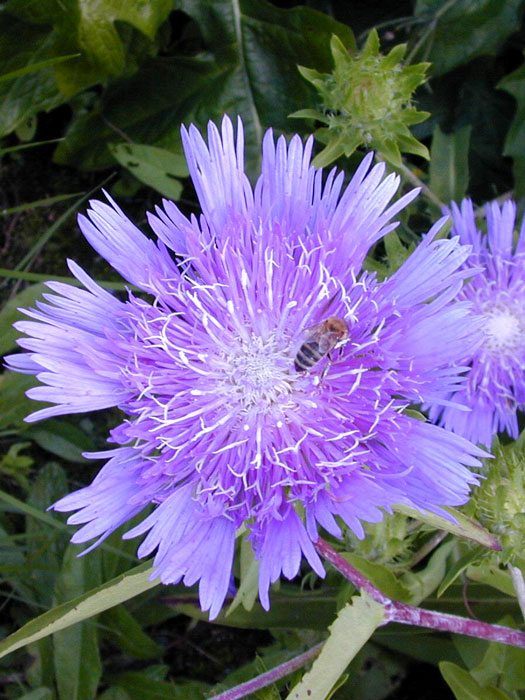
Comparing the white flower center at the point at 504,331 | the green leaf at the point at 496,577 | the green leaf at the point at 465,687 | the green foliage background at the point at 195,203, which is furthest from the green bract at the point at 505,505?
the white flower center at the point at 504,331

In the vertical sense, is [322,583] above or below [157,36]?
below

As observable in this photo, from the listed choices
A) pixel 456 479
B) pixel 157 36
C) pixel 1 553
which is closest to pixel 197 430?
pixel 456 479

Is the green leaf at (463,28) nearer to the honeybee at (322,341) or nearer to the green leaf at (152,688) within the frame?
the honeybee at (322,341)

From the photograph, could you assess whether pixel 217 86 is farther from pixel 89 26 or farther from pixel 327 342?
pixel 327 342

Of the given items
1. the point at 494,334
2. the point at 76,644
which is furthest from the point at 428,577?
the point at 76,644

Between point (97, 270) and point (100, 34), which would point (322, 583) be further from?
point (100, 34)

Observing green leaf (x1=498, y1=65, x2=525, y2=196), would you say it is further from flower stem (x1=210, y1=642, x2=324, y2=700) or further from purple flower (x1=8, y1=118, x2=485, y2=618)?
flower stem (x1=210, y1=642, x2=324, y2=700)
